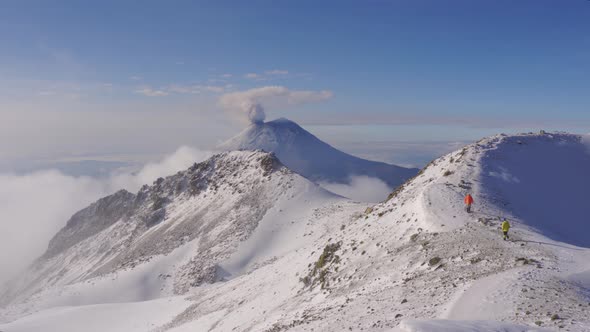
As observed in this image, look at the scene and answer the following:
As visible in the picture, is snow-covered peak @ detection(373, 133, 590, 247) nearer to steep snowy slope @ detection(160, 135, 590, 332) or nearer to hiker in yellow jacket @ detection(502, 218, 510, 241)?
steep snowy slope @ detection(160, 135, 590, 332)

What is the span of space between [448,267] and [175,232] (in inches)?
2664

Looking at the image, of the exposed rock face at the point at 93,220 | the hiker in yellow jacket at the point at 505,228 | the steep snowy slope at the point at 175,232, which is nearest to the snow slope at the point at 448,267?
the hiker in yellow jacket at the point at 505,228

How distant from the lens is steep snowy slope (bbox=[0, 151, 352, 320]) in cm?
5869

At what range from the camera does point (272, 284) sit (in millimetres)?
36438

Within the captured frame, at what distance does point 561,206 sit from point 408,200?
1300 centimetres

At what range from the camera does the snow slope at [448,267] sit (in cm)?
1512

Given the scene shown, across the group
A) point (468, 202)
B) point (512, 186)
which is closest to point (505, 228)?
point (468, 202)

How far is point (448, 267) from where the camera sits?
68.3ft

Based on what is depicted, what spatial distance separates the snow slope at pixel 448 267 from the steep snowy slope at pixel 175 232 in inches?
508

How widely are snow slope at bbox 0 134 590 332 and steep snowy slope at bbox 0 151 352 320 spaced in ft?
42.3

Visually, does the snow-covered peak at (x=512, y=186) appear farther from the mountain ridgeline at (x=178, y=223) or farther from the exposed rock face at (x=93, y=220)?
the exposed rock face at (x=93, y=220)

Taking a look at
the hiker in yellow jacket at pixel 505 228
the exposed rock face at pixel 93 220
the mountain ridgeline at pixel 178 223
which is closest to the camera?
the hiker in yellow jacket at pixel 505 228

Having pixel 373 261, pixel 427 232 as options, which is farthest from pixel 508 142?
pixel 373 261

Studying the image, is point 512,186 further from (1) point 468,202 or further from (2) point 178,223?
(2) point 178,223
